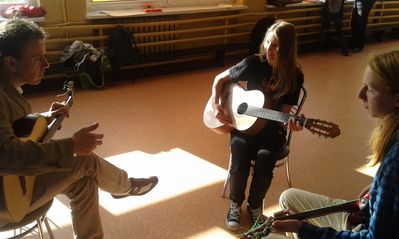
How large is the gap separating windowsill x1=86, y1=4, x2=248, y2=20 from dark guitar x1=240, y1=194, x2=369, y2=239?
3.45 metres

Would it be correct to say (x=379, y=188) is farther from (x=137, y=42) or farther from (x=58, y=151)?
(x=137, y=42)

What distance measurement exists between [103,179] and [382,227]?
113 cm

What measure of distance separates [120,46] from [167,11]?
2.57 feet

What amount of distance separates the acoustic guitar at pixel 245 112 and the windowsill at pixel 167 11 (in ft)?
7.75

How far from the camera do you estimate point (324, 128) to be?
1574 millimetres

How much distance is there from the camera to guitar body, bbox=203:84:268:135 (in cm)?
200

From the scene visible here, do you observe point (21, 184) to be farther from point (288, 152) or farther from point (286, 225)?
point (288, 152)

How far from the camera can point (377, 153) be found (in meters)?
1.16

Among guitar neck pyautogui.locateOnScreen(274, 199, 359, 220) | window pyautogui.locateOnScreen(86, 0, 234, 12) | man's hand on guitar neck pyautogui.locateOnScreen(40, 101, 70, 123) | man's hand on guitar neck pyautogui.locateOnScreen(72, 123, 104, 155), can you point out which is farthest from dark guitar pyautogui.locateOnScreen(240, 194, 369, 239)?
window pyautogui.locateOnScreen(86, 0, 234, 12)

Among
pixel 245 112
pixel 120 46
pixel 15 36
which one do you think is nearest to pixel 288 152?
pixel 245 112

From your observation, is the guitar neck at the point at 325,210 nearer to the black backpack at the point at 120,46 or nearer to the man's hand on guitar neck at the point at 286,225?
the man's hand on guitar neck at the point at 286,225

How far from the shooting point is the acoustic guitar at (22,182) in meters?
1.29

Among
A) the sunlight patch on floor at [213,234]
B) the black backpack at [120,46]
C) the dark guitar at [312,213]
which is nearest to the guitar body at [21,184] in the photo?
the dark guitar at [312,213]

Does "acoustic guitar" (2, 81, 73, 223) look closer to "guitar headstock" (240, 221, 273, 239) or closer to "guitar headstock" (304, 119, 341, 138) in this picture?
"guitar headstock" (240, 221, 273, 239)
